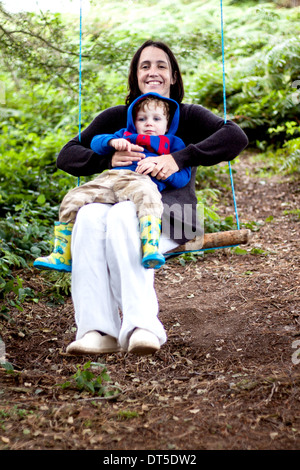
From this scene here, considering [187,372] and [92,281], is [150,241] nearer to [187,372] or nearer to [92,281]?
[92,281]

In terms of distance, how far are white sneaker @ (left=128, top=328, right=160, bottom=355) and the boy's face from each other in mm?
1074

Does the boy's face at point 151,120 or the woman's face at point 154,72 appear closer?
the boy's face at point 151,120

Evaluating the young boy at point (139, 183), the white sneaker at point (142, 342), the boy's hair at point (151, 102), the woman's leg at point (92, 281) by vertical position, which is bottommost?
the white sneaker at point (142, 342)

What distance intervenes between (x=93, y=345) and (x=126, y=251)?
40 cm

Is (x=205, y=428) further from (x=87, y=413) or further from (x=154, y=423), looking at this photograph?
(x=87, y=413)

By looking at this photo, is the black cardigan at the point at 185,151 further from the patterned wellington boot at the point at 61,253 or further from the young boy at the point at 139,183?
the patterned wellington boot at the point at 61,253

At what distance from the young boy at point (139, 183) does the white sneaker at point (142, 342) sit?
27 cm

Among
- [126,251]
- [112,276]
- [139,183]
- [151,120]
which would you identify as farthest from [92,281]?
[151,120]

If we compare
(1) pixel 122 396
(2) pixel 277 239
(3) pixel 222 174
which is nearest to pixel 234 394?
(1) pixel 122 396

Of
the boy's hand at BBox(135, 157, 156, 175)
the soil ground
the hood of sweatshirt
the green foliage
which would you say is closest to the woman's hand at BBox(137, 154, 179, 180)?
the boy's hand at BBox(135, 157, 156, 175)

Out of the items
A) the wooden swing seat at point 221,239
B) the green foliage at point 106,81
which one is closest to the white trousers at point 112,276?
the wooden swing seat at point 221,239

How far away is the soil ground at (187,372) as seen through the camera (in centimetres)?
191

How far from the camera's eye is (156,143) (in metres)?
2.47

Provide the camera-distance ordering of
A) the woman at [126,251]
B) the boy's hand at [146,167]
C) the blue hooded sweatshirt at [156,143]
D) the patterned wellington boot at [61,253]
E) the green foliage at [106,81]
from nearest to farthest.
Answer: the woman at [126,251] → the patterned wellington boot at [61,253] → the boy's hand at [146,167] → the blue hooded sweatshirt at [156,143] → the green foliage at [106,81]
